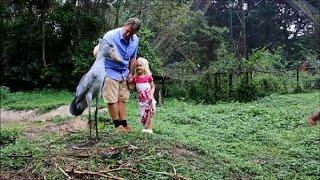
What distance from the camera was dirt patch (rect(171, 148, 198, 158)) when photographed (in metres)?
5.75

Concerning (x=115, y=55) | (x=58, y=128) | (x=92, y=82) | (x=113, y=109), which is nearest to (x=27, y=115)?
(x=58, y=128)

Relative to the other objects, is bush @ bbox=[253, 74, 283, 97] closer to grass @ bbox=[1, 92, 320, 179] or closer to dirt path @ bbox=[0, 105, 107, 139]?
dirt path @ bbox=[0, 105, 107, 139]

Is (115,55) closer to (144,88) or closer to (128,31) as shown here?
(128,31)

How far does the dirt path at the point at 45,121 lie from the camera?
912 cm

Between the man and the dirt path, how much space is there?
1052 millimetres

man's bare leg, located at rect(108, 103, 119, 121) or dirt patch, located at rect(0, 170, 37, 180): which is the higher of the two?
man's bare leg, located at rect(108, 103, 119, 121)

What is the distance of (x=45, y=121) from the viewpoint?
36.1ft

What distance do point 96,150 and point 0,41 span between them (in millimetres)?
16044

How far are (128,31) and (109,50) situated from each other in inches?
17.7

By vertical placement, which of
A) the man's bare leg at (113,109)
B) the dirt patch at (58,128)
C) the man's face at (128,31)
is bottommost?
the dirt patch at (58,128)

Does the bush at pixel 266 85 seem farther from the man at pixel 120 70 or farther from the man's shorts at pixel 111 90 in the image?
the man's shorts at pixel 111 90

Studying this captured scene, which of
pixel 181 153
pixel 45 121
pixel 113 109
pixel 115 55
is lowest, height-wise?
pixel 45 121

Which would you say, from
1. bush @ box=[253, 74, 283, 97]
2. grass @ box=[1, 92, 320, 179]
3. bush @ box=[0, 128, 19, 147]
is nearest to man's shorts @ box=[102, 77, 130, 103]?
grass @ box=[1, 92, 320, 179]

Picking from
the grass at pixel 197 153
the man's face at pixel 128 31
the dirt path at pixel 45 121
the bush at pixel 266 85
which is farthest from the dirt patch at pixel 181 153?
the bush at pixel 266 85
